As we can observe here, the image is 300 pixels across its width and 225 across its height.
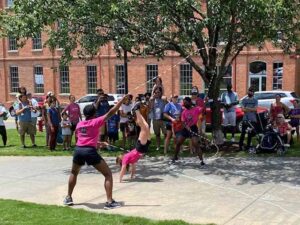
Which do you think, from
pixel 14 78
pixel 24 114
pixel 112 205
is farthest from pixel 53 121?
pixel 14 78

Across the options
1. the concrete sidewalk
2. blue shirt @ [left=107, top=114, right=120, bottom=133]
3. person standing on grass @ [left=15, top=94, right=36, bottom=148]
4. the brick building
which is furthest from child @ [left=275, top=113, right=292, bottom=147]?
the brick building

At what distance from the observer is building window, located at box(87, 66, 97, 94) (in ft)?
124

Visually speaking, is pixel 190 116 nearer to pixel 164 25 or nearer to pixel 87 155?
pixel 164 25

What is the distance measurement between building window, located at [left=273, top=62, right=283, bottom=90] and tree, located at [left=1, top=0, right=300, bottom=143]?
18547 millimetres

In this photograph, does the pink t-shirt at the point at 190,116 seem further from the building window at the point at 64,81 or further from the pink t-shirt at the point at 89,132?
the building window at the point at 64,81

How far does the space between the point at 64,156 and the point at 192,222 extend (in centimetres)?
698

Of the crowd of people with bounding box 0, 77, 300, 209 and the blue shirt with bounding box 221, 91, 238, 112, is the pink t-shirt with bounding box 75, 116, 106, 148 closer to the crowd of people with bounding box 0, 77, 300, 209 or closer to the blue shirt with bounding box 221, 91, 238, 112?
the crowd of people with bounding box 0, 77, 300, 209

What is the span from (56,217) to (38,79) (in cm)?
3484

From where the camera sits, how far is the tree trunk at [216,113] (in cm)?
1319

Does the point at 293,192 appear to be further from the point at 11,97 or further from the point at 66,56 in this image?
the point at 11,97

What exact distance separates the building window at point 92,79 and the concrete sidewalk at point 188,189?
85.6ft

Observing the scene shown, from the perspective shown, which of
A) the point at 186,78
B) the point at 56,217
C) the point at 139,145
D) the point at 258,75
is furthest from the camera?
the point at 186,78

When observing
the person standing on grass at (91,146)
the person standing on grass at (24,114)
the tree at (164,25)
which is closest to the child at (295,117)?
the tree at (164,25)

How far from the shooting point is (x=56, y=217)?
693cm
